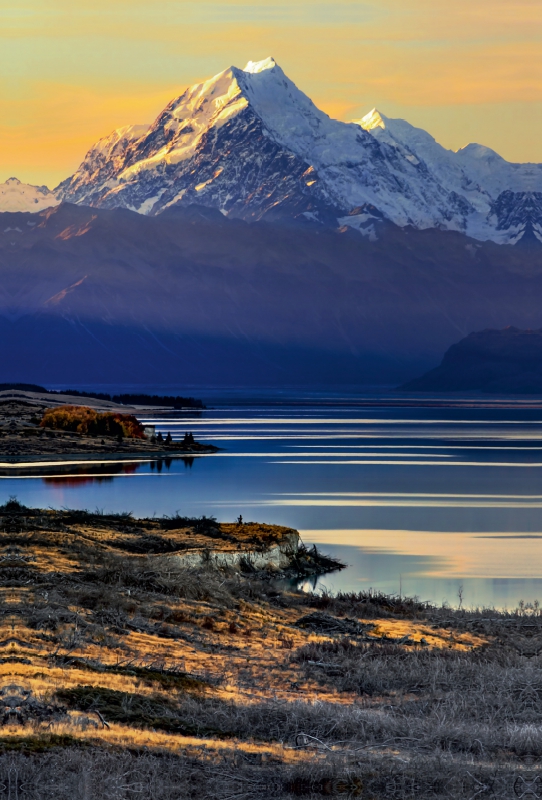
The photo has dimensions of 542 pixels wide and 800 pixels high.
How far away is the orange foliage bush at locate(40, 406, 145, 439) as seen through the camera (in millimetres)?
96750

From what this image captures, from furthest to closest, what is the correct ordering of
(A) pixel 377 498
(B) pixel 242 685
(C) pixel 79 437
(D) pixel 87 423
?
(D) pixel 87 423
(C) pixel 79 437
(A) pixel 377 498
(B) pixel 242 685

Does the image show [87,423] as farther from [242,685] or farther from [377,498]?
[242,685]

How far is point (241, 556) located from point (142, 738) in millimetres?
19829

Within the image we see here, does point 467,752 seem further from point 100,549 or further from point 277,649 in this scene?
point 100,549

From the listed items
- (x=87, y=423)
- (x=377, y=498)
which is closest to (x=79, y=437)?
(x=87, y=423)

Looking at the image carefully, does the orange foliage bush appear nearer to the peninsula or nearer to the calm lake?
the peninsula

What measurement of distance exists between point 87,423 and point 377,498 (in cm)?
4076

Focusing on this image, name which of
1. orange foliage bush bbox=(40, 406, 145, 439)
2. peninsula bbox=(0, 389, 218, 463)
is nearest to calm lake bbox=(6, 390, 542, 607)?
peninsula bbox=(0, 389, 218, 463)

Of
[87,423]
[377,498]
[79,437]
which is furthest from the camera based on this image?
[87,423]

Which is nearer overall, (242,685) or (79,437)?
(242,685)

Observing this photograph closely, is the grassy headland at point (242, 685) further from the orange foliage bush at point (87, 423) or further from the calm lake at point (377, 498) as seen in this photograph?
the orange foliage bush at point (87, 423)

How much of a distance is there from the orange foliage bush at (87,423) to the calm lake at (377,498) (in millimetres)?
8562

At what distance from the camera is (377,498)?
204 feet

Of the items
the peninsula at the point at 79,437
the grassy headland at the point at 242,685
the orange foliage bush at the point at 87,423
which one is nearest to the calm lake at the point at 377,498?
the peninsula at the point at 79,437
